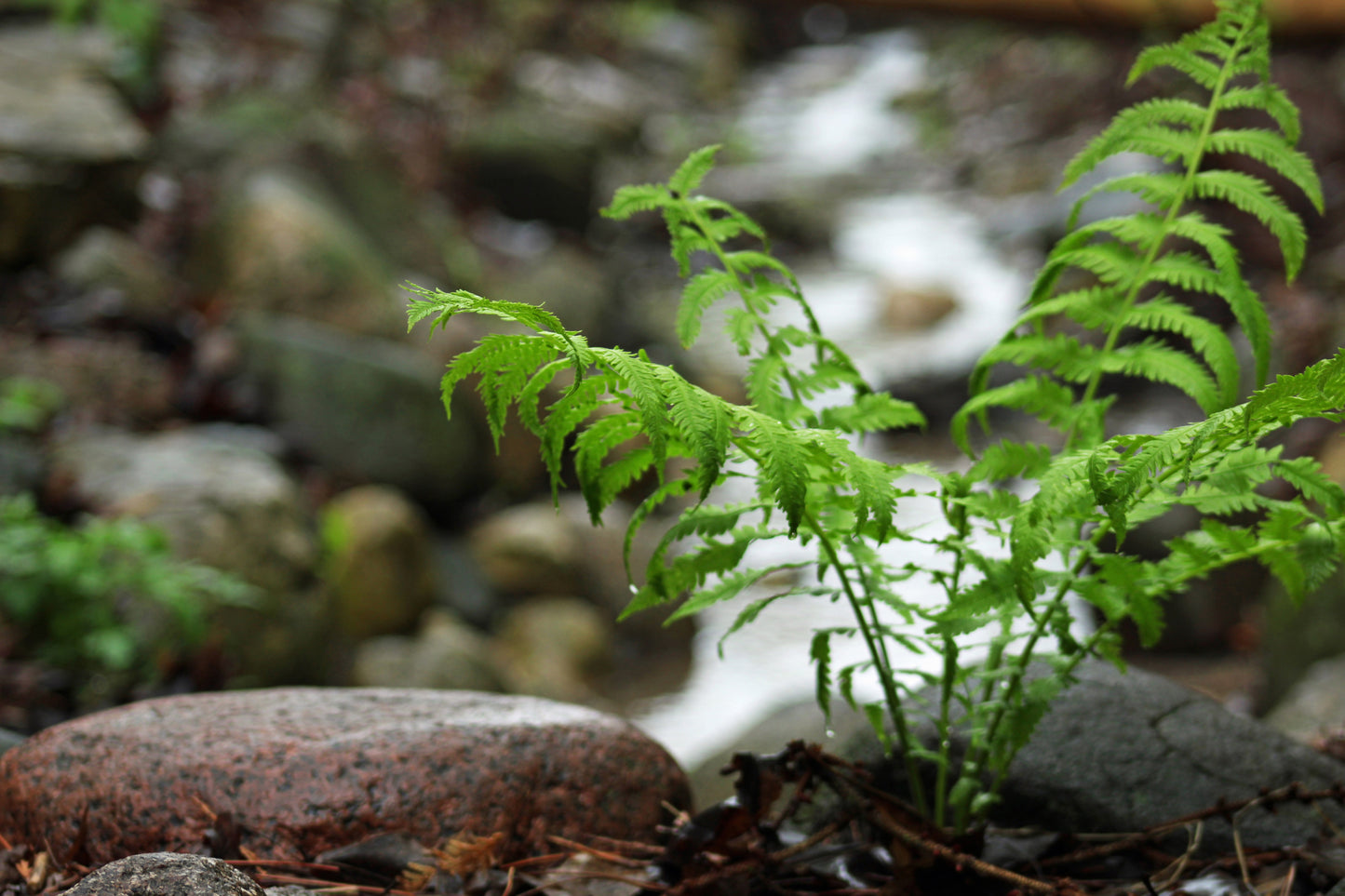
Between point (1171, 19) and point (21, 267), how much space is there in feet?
18.9

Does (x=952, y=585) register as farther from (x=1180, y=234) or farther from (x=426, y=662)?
(x=426, y=662)

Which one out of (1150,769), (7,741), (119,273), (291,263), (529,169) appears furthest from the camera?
(529,169)

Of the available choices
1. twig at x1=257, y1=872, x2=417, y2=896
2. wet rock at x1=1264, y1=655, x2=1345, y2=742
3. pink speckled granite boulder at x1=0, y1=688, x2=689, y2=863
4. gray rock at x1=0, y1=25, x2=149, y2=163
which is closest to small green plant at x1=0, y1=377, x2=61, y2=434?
gray rock at x1=0, y1=25, x2=149, y2=163

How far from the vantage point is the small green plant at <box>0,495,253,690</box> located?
3531mm

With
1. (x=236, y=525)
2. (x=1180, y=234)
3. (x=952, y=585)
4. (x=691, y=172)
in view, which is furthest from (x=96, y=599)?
(x=1180, y=234)

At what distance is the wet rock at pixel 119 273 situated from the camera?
6012 millimetres

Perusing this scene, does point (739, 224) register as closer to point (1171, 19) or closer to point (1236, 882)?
point (1236, 882)

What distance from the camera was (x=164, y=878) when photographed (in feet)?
4.79

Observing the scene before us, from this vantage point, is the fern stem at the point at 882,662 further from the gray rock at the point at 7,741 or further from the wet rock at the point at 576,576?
the wet rock at the point at 576,576

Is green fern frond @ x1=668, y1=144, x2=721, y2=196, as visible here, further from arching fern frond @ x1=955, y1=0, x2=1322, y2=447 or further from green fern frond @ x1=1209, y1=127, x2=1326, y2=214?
green fern frond @ x1=1209, y1=127, x2=1326, y2=214

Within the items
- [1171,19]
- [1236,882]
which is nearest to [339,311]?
[1171,19]

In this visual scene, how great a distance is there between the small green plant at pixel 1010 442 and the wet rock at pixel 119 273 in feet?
16.9

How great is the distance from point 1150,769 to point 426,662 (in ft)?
12.0

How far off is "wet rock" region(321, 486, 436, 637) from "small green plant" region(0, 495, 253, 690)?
1537 mm
